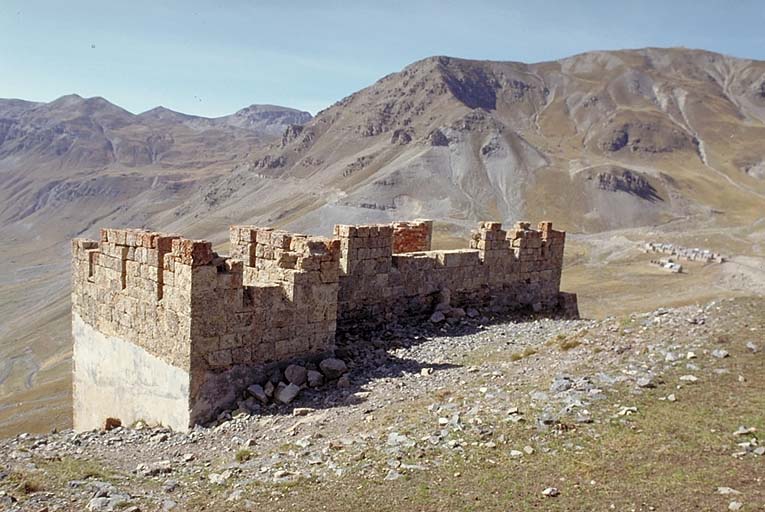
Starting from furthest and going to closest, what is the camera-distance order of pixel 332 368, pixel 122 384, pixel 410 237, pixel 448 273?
pixel 410 237 → pixel 448 273 → pixel 122 384 → pixel 332 368

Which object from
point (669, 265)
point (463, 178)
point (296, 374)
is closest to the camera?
point (296, 374)

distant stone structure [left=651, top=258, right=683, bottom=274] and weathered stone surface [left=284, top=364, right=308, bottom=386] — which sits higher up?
weathered stone surface [left=284, top=364, right=308, bottom=386]

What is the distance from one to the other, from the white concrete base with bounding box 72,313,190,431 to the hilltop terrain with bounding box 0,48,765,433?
499 inches

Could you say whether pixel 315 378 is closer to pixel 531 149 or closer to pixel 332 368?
pixel 332 368

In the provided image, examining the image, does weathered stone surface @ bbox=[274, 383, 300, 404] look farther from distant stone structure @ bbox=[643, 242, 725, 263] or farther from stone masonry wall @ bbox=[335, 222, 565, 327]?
distant stone structure @ bbox=[643, 242, 725, 263]

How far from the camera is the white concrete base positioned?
35.5ft

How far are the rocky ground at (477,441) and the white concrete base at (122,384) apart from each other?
50 centimetres

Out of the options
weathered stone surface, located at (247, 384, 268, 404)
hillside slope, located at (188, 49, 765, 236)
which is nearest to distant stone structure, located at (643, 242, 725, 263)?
hillside slope, located at (188, 49, 765, 236)

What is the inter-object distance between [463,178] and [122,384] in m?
78.7

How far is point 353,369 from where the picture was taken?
12.3 metres

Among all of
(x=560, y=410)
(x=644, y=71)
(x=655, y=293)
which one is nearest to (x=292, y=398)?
(x=560, y=410)

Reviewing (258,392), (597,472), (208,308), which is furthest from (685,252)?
(597,472)

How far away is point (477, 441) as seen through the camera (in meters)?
7.88

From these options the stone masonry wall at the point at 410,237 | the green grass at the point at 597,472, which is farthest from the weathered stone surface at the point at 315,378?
the stone masonry wall at the point at 410,237
